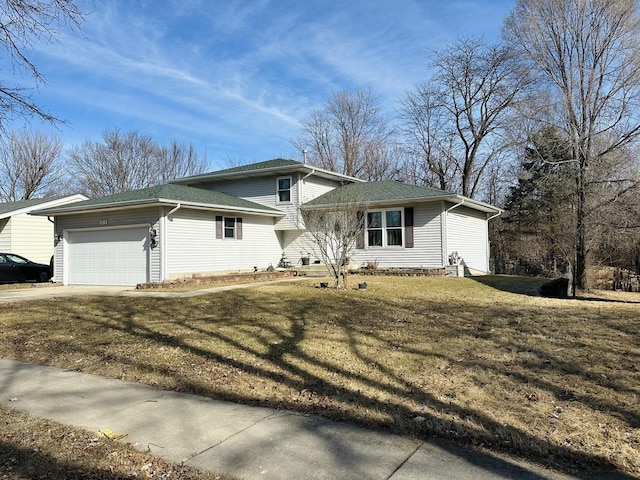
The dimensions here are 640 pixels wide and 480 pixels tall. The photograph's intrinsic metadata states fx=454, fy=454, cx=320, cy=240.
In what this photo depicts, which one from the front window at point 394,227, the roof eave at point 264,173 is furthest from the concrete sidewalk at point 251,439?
the roof eave at point 264,173

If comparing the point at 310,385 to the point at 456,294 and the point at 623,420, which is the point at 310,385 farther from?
the point at 456,294

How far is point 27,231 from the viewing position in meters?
22.6

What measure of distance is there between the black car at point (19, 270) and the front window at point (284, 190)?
33.5 feet

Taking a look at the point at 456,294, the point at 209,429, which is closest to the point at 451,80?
the point at 456,294

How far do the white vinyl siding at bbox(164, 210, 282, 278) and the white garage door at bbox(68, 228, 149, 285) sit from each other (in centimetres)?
97

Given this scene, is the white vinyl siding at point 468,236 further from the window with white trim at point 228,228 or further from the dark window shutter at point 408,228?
the window with white trim at point 228,228

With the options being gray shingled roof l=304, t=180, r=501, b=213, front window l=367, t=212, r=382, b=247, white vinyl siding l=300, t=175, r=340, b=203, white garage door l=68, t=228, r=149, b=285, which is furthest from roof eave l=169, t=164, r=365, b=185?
white garage door l=68, t=228, r=149, b=285

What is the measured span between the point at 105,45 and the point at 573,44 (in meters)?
15.0

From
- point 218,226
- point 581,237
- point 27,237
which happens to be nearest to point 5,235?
point 27,237

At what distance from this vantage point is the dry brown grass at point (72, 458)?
9.53ft

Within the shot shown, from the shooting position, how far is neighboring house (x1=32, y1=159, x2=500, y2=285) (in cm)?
1501

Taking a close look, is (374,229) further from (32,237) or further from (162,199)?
(32,237)

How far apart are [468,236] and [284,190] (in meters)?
8.01

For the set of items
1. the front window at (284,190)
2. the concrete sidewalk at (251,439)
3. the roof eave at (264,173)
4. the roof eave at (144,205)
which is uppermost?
the roof eave at (264,173)
